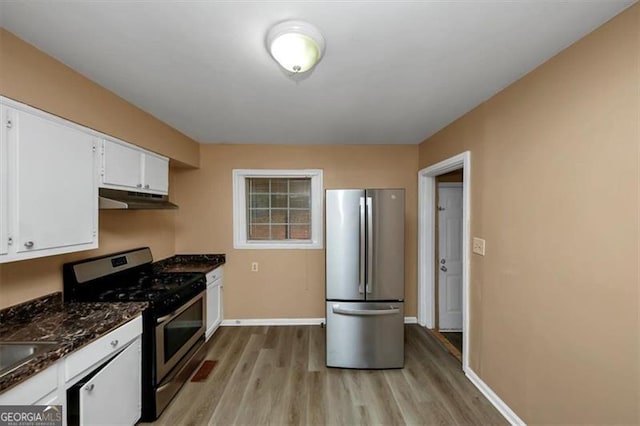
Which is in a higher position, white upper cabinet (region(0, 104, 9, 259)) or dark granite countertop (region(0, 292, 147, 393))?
white upper cabinet (region(0, 104, 9, 259))

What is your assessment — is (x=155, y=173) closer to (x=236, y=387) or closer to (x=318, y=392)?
(x=236, y=387)

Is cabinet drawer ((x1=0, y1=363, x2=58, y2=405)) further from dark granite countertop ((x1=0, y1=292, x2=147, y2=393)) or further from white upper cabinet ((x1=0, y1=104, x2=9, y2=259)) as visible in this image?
white upper cabinet ((x1=0, y1=104, x2=9, y2=259))

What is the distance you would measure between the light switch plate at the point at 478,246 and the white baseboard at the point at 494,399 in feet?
3.61

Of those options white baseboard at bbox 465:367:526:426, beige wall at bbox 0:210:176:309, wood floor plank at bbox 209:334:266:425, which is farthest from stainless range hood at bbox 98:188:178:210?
white baseboard at bbox 465:367:526:426

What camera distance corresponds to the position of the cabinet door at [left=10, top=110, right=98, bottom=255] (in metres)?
1.31

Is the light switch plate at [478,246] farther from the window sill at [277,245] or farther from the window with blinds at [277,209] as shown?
the window with blinds at [277,209]

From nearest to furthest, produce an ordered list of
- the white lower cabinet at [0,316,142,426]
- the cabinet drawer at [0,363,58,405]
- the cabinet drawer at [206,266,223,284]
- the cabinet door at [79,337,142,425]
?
the cabinet drawer at [0,363,58,405] → the white lower cabinet at [0,316,142,426] → the cabinet door at [79,337,142,425] → the cabinet drawer at [206,266,223,284]

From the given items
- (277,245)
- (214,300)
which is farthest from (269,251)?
(214,300)

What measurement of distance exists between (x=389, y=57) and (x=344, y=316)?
221cm

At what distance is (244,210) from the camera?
3541 mm

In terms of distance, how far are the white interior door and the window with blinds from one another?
1.80 m

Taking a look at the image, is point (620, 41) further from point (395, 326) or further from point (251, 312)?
point (251, 312)

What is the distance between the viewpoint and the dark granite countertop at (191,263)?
301 centimetres

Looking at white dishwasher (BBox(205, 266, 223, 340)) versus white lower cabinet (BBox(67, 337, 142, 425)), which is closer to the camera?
white lower cabinet (BBox(67, 337, 142, 425))
